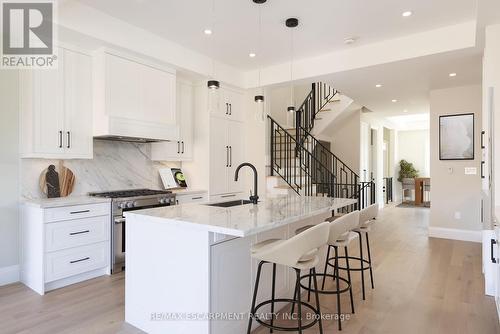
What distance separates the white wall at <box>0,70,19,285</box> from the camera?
10.9ft

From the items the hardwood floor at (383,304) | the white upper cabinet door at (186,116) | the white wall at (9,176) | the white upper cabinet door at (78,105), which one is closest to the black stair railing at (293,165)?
the white upper cabinet door at (186,116)

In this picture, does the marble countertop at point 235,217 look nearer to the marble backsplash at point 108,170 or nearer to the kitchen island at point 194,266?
the kitchen island at point 194,266

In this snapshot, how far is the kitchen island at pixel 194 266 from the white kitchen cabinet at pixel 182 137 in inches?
91.6

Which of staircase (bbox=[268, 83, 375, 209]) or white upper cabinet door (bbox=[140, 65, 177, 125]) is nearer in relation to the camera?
white upper cabinet door (bbox=[140, 65, 177, 125])

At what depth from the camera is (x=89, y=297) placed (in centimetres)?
304

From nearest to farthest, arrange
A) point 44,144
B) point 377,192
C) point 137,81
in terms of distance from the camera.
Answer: point 44,144, point 137,81, point 377,192

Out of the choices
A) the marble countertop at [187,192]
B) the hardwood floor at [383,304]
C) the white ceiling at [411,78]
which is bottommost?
the hardwood floor at [383,304]

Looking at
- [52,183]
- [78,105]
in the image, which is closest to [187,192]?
[52,183]

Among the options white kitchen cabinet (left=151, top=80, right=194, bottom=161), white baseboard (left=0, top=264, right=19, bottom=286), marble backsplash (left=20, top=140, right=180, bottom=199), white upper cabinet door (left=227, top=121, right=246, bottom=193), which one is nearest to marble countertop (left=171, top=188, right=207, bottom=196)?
marble backsplash (left=20, top=140, right=180, bottom=199)

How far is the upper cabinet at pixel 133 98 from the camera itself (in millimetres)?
3666

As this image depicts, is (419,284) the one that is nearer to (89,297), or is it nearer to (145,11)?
(89,297)

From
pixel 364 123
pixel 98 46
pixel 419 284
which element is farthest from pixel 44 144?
pixel 364 123

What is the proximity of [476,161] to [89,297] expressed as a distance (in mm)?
6121

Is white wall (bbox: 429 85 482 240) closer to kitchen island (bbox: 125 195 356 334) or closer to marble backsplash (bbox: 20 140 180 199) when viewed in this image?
kitchen island (bbox: 125 195 356 334)
